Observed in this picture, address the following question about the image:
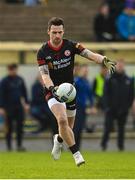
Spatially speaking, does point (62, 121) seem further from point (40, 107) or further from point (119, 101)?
point (40, 107)

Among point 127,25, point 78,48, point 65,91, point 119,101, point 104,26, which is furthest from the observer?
point 104,26

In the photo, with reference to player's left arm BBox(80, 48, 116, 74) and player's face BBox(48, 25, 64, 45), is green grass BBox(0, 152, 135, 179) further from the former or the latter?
player's face BBox(48, 25, 64, 45)

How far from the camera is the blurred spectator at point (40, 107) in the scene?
996 inches

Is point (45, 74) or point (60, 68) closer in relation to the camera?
point (45, 74)

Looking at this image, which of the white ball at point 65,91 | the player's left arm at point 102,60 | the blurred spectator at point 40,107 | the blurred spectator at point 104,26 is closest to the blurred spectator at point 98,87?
the blurred spectator at point 40,107

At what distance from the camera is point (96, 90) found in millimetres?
26328

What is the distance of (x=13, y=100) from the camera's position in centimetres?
2347

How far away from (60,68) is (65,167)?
1761 mm

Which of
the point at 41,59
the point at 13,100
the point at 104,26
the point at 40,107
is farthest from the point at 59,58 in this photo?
the point at 104,26

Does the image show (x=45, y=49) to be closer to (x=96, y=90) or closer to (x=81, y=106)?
(x=81, y=106)

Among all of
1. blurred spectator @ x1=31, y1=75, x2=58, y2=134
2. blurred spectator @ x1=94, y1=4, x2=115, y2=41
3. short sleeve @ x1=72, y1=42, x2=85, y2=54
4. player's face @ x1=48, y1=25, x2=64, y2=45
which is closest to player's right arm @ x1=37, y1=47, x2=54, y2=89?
player's face @ x1=48, y1=25, x2=64, y2=45

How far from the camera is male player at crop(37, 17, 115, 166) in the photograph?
15.4m

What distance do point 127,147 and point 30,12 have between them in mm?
8859

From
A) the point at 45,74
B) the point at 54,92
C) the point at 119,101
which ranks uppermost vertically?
the point at 45,74
